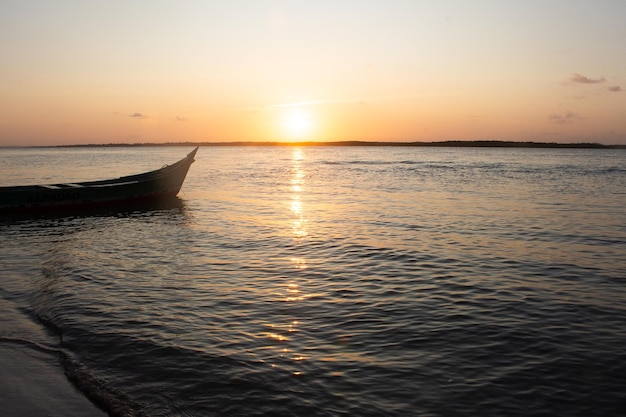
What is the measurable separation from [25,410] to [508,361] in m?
6.56

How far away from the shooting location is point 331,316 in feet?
31.0

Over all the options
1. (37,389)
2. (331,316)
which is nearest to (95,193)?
(331,316)

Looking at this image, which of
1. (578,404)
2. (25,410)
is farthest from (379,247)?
(25,410)

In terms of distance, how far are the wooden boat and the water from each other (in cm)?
427

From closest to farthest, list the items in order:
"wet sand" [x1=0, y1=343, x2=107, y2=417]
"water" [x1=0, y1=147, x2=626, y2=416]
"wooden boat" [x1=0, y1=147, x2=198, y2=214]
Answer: "wet sand" [x1=0, y1=343, x2=107, y2=417]
"water" [x1=0, y1=147, x2=626, y2=416]
"wooden boat" [x1=0, y1=147, x2=198, y2=214]

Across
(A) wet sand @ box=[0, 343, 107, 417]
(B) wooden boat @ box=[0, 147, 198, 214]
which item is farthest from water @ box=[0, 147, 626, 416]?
(B) wooden boat @ box=[0, 147, 198, 214]

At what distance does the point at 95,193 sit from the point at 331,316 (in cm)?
2121

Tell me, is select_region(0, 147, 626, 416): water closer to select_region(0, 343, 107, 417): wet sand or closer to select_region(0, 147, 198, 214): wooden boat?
select_region(0, 343, 107, 417): wet sand

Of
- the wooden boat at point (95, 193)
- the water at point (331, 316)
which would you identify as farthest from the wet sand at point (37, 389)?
the wooden boat at point (95, 193)

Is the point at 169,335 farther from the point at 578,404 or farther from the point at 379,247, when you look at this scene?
the point at 379,247

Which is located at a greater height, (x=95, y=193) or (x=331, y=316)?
(x=95, y=193)

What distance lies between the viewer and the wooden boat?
2422 centimetres

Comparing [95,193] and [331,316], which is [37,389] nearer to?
[331,316]

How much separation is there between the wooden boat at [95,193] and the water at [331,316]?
427cm
